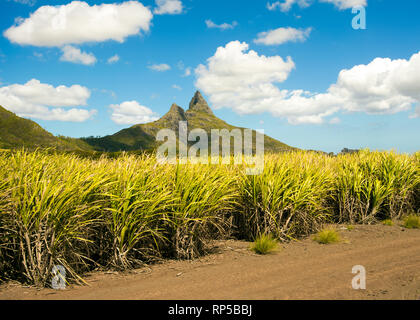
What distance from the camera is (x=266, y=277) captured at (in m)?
3.79

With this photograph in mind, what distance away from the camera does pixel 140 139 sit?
513ft

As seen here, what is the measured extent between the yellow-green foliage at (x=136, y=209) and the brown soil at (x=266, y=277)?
→ 280mm

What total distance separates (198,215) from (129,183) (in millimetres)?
1160

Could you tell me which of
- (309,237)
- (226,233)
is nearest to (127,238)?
(226,233)

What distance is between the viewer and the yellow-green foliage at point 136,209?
367cm

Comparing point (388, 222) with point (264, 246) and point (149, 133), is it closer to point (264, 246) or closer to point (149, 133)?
point (264, 246)

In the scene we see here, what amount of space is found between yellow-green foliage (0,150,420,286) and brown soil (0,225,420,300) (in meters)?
0.28

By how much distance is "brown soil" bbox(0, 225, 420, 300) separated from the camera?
3.34 m

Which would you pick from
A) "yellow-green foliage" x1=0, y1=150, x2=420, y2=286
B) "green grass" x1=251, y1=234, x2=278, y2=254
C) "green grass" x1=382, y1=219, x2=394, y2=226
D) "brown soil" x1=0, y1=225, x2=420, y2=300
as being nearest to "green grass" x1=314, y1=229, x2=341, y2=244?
"brown soil" x1=0, y1=225, x2=420, y2=300

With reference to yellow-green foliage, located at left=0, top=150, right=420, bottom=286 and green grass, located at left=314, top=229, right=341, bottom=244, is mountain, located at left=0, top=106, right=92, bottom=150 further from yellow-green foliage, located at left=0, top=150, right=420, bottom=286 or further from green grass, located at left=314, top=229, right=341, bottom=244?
green grass, located at left=314, top=229, right=341, bottom=244

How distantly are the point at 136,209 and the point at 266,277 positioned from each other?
196 cm

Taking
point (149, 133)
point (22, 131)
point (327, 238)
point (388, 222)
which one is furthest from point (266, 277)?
point (149, 133)

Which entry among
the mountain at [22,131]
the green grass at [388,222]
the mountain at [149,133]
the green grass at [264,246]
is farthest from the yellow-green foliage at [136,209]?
the mountain at [149,133]

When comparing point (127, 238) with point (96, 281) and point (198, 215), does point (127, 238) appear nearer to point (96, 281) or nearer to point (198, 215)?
point (96, 281)
